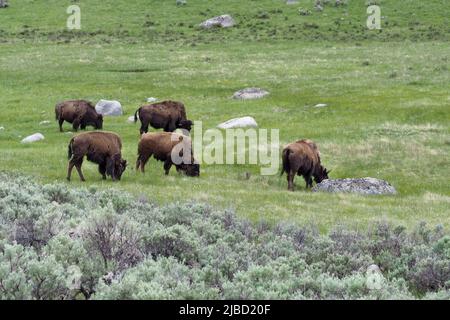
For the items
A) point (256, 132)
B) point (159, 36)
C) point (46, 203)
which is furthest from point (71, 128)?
point (159, 36)

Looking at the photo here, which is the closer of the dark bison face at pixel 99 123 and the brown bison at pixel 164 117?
the brown bison at pixel 164 117

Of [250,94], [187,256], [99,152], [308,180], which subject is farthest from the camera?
[250,94]

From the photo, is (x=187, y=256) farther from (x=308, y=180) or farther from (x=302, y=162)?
(x=308, y=180)

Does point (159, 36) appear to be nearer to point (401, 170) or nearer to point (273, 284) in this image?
point (401, 170)

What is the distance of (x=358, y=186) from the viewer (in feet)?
69.6

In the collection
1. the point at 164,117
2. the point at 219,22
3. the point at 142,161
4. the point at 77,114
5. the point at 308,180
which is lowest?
the point at 308,180

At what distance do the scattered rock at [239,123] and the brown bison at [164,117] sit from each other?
260cm

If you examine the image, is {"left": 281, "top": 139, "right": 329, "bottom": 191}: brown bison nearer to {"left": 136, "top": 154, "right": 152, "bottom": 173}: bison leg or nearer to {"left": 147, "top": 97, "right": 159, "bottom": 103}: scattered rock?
{"left": 136, "top": 154, "right": 152, "bottom": 173}: bison leg

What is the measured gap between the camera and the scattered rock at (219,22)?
→ 228ft

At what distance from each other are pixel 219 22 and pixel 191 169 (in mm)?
49734

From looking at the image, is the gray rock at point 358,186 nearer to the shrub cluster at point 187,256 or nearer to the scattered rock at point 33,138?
the shrub cluster at point 187,256

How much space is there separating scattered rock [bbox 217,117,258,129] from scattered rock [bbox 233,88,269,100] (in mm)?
7267

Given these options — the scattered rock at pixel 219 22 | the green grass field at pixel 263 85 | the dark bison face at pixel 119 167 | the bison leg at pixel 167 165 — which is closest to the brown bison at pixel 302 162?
the green grass field at pixel 263 85

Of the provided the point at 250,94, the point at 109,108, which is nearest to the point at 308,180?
the point at 109,108
